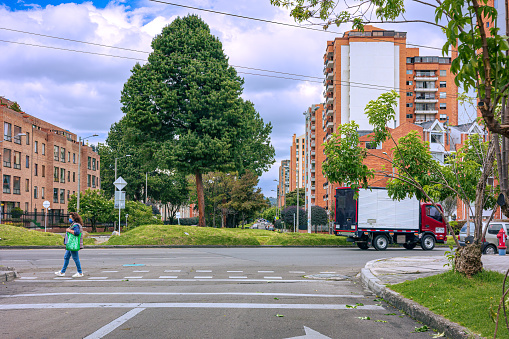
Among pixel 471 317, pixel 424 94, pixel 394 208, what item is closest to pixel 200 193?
pixel 394 208

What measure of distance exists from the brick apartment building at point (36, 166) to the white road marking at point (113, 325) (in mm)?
43895

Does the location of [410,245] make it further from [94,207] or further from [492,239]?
[94,207]

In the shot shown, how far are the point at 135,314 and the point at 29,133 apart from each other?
57460 mm

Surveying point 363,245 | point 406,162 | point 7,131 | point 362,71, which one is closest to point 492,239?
point 363,245

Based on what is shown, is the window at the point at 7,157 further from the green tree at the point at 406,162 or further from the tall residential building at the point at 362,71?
the green tree at the point at 406,162

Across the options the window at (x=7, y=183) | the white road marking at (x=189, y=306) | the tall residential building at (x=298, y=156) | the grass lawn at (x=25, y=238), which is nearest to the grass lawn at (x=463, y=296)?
the white road marking at (x=189, y=306)

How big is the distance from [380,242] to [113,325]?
22705 millimetres

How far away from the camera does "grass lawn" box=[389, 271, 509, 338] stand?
6.51 m

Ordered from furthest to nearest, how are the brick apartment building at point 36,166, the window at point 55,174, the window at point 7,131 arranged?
1. the window at point 55,174
2. the brick apartment building at point 36,166
3. the window at point 7,131

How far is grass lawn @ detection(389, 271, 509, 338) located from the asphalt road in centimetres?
55

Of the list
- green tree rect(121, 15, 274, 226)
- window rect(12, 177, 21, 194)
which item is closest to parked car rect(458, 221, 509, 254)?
green tree rect(121, 15, 274, 226)

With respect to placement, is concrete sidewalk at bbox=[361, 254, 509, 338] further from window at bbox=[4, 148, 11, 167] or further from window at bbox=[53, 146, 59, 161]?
window at bbox=[53, 146, 59, 161]

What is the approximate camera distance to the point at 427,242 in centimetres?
2838

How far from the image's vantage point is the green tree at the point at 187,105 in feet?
121
